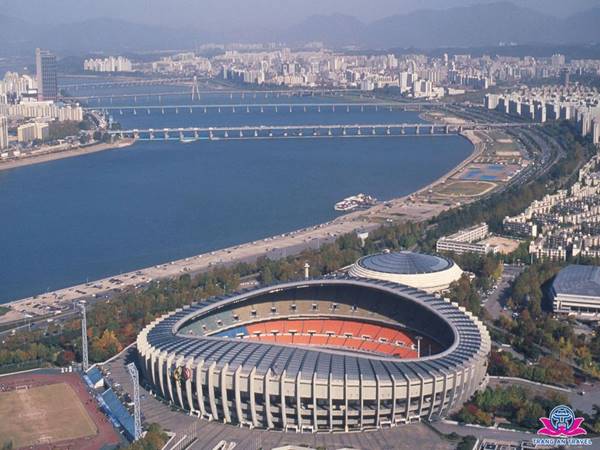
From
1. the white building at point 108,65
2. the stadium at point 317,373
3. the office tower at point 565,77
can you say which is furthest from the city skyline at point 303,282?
the white building at point 108,65

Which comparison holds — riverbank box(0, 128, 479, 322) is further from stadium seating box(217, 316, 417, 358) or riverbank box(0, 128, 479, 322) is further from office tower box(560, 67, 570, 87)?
office tower box(560, 67, 570, 87)

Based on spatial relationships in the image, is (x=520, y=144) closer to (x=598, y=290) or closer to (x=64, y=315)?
(x=598, y=290)

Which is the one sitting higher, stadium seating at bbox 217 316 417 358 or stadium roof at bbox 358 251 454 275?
stadium roof at bbox 358 251 454 275

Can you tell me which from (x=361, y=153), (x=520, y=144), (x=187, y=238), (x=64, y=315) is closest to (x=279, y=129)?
(x=361, y=153)

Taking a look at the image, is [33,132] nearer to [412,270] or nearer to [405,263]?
[405,263]

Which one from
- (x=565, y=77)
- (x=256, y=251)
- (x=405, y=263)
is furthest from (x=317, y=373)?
(x=565, y=77)

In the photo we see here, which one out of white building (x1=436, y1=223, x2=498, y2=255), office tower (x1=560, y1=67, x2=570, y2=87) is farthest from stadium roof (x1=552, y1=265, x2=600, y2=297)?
office tower (x1=560, y1=67, x2=570, y2=87)
